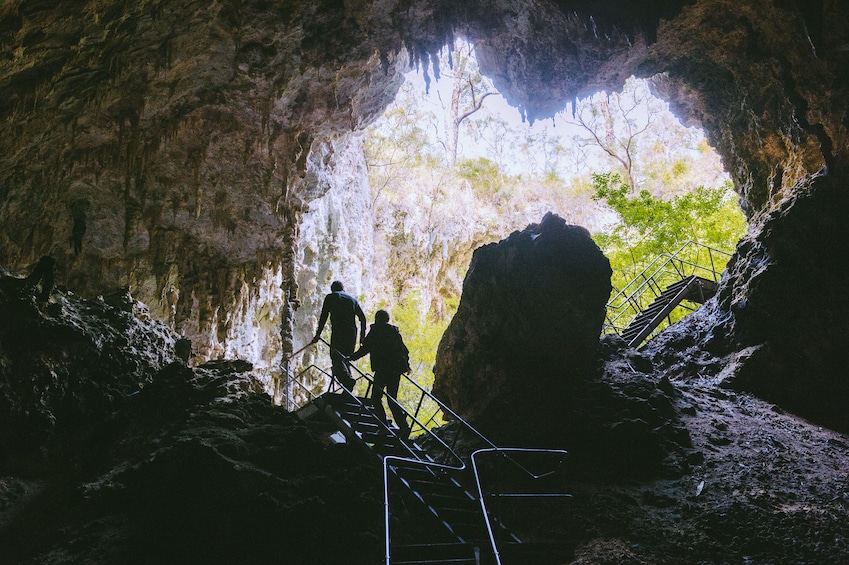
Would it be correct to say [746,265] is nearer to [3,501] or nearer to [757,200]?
[757,200]

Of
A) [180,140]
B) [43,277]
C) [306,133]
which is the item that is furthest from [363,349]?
[306,133]

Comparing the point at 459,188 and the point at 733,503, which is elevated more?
the point at 459,188

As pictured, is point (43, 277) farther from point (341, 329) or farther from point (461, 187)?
point (461, 187)

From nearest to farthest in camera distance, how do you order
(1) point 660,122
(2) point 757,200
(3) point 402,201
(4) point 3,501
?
(4) point 3,501 → (2) point 757,200 → (3) point 402,201 → (1) point 660,122

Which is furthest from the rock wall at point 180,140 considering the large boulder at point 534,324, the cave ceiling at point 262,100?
→ the large boulder at point 534,324

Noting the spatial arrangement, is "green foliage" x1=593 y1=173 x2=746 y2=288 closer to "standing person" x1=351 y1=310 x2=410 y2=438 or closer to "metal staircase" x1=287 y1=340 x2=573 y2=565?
"metal staircase" x1=287 y1=340 x2=573 y2=565

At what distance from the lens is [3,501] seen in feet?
15.2

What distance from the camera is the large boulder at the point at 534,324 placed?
8352mm

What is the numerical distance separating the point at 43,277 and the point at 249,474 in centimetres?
349

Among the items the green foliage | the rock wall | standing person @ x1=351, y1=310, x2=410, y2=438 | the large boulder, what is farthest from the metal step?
the green foliage

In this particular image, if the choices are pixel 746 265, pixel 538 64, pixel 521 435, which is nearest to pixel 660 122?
pixel 538 64

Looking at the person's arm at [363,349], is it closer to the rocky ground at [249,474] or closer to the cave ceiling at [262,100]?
the rocky ground at [249,474]

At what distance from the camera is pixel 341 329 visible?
7.83 metres

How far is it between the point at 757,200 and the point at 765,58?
3263 millimetres
